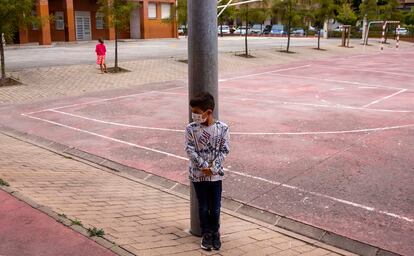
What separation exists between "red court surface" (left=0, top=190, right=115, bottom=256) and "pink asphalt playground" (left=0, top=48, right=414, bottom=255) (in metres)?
2.67

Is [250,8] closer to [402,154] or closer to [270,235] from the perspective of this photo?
[402,154]

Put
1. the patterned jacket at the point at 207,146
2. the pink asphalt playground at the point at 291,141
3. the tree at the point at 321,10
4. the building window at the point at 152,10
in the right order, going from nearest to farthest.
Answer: the patterned jacket at the point at 207,146 < the pink asphalt playground at the point at 291,141 < the tree at the point at 321,10 < the building window at the point at 152,10

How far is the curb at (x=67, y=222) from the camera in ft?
14.8

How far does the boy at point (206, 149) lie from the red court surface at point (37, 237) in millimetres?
1096

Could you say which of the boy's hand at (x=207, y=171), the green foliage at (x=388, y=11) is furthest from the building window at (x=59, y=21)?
the boy's hand at (x=207, y=171)

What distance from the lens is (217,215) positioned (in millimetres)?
4703

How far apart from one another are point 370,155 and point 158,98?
8.85 meters

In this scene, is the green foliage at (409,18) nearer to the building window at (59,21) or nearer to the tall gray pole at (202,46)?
the building window at (59,21)

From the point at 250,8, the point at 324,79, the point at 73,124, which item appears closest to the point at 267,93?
the point at 324,79

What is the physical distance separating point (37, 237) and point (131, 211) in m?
1.39

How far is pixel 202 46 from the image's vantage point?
4633mm

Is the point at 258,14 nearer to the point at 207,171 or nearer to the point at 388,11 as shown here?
the point at 388,11

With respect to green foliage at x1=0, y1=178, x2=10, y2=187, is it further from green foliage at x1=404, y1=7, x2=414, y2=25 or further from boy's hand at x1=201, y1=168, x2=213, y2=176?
green foliage at x1=404, y1=7, x2=414, y2=25

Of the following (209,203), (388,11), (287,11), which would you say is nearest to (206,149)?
(209,203)
